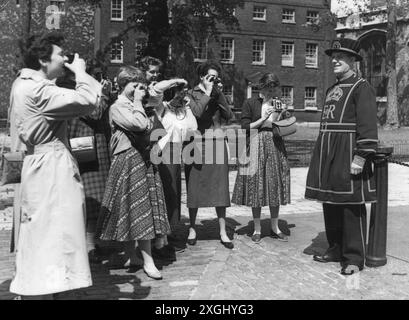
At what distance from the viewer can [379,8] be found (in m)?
34.9

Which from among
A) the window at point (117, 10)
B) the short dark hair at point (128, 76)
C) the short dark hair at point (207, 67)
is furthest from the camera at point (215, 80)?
the window at point (117, 10)

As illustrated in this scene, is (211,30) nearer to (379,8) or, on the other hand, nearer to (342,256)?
(342,256)

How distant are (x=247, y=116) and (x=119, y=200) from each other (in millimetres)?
2326

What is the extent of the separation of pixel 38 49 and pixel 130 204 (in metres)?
1.87

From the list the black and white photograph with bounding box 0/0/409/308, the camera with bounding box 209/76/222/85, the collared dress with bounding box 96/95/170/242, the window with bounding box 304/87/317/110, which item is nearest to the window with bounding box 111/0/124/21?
the window with bounding box 304/87/317/110

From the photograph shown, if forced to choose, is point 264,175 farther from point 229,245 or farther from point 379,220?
point 379,220

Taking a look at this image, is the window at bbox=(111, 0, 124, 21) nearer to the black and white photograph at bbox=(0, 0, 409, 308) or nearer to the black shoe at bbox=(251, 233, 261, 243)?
the black and white photograph at bbox=(0, 0, 409, 308)

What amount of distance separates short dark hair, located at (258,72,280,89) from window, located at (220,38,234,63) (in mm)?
37604

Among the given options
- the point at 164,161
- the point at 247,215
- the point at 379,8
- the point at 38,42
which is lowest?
the point at 247,215

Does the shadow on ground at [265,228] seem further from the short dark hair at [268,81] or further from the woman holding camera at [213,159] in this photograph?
the short dark hair at [268,81]

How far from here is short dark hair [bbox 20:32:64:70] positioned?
151 inches

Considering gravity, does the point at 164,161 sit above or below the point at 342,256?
above

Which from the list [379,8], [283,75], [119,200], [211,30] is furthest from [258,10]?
[119,200]
